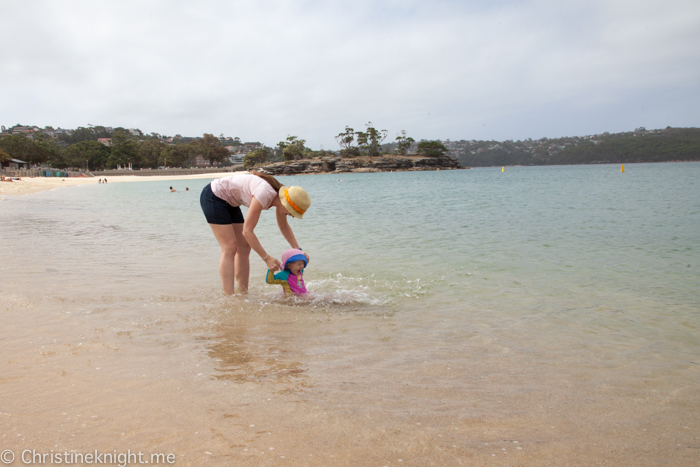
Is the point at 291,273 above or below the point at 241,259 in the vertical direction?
below

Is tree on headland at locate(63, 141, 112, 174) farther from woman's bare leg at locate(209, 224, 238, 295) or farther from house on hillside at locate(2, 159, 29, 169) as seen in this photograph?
woman's bare leg at locate(209, 224, 238, 295)

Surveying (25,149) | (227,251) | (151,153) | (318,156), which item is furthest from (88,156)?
(227,251)

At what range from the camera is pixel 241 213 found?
13.8 feet

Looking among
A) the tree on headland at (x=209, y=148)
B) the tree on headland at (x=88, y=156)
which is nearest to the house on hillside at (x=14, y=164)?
the tree on headland at (x=88, y=156)

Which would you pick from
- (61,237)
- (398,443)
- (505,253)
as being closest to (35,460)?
(398,443)

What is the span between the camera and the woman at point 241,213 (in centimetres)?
380

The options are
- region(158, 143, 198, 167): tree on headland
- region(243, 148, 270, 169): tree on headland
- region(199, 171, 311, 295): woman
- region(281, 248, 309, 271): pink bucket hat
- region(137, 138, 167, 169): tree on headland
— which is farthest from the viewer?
region(243, 148, 270, 169): tree on headland

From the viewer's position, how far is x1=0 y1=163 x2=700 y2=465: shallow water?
1981 millimetres

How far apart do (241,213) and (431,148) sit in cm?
14649

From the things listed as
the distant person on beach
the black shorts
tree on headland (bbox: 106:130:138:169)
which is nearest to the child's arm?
the distant person on beach

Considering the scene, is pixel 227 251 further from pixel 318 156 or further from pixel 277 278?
pixel 318 156

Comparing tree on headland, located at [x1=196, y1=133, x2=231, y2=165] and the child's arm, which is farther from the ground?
tree on headland, located at [x1=196, y1=133, x2=231, y2=165]

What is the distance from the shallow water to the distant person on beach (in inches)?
8.8

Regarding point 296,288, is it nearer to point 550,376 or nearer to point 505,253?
point 550,376
